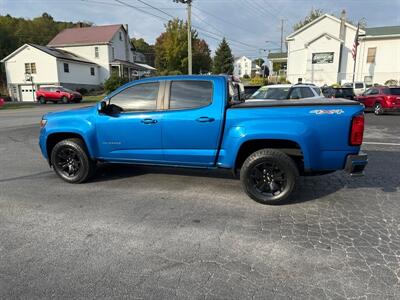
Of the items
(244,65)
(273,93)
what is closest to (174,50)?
(273,93)

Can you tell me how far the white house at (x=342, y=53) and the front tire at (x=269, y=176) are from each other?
119 ft

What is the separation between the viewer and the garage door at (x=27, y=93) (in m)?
44.1

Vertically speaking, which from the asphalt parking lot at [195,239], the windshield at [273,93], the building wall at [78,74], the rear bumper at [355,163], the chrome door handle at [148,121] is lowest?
the asphalt parking lot at [195,239]

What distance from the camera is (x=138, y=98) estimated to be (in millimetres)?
5316

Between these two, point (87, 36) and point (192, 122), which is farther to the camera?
point (87, 36)

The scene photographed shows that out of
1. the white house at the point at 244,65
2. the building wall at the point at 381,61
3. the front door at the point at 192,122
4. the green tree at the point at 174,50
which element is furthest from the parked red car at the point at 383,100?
the white house at the point at 244,65

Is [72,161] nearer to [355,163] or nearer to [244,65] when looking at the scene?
[355,163]

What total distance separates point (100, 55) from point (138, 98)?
47378mm

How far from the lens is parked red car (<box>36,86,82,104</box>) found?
3264 centimetres

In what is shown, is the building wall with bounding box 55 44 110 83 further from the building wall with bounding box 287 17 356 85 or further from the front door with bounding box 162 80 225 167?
the front door with bounding box 162 80 225 167

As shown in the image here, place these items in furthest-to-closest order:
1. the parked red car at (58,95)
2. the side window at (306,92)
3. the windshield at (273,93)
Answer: the parked red car at (58,95)
the side window at (306,92)
the windshield at (273,93)

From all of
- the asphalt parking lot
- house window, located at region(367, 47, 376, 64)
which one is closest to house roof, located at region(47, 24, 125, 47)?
house window, located at region(367, 47, 376, 64)

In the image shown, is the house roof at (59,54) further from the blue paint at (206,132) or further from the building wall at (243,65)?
the building wall at (243,65)

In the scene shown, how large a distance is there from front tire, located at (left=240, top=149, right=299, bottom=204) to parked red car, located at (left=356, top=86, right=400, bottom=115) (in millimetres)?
15145
